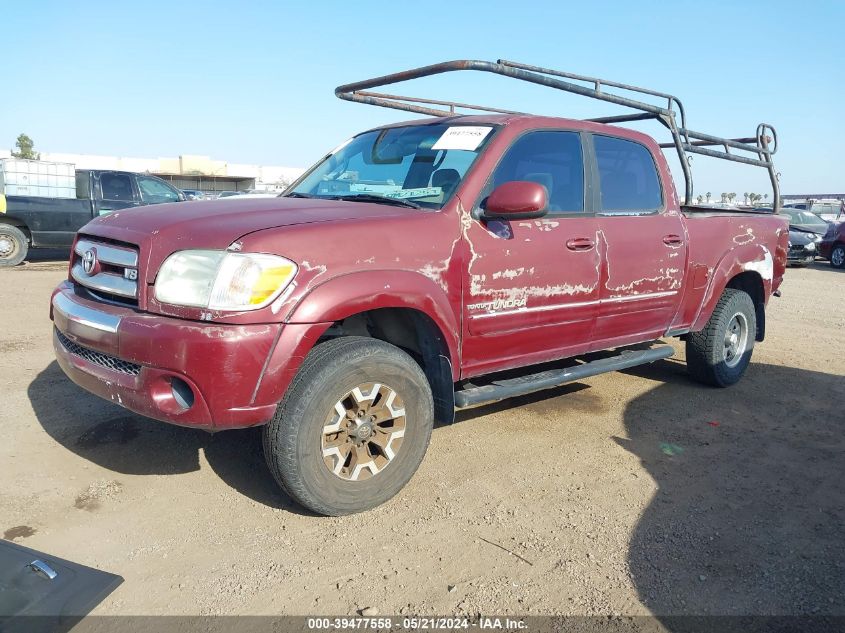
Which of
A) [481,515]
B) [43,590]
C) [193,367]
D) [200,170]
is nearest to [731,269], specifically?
[481,515]

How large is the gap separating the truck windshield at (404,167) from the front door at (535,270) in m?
0.22

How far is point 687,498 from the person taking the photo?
3.42 m

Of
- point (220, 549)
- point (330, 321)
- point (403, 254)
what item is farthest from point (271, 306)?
point (220, 549)

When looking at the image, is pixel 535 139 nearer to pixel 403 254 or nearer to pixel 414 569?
pixel 403 254

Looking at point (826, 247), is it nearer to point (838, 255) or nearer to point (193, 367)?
point (838, 255)

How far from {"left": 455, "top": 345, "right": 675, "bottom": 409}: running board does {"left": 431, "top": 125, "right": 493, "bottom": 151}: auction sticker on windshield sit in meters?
1.36

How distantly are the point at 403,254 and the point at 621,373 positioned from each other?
3571mm

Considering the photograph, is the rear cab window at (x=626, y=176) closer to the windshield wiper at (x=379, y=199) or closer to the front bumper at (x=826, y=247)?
the windshield wiper at (x=379, y=199)

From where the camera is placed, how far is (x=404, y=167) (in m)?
3.88

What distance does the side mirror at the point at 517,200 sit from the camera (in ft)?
10.9

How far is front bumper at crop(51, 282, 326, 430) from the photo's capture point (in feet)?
8.64

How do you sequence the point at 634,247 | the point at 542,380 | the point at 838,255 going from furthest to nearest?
1. the point at 838,255
2. the point at 634,247
3. the point at 542,380

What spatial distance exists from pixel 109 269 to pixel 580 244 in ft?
8.53

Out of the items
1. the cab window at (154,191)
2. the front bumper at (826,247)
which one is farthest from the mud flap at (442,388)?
the front bumper at (826,247)
